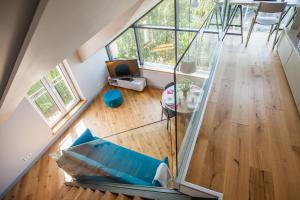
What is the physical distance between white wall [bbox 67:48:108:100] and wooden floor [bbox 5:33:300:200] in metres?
1.74

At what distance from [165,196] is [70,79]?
13.1 feet

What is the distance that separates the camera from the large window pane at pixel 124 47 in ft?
17.4

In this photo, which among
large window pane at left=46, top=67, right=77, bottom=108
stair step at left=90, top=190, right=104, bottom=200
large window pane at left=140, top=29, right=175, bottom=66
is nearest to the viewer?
stair step at left=90, top=190, right=104, bottom=200

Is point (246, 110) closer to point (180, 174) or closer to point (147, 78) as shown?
point (180, 174)

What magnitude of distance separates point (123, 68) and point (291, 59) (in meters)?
4.24

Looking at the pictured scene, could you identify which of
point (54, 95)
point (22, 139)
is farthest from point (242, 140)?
point (54, 95)

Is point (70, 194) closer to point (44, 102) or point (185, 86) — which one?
point (44, 102)

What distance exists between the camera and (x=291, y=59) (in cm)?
253

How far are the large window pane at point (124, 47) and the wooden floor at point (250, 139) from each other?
335 cm

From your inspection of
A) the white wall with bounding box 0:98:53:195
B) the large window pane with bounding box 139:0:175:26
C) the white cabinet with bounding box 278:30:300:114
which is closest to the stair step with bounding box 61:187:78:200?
the white wall with bounding box 0:98:53:195

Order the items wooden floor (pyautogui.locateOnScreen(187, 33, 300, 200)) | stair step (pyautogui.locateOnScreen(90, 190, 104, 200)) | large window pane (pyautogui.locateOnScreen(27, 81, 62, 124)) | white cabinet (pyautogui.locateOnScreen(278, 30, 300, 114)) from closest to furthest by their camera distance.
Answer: wooden floor (pyautogui.locateOnScreen(187, 33, 300, 200)), white cabinet (pyautogui.locateOnScreen(278, 30, 300, 114)), stair step (pyautogui.locateOnScreen(90, 190, 104, 200)), large window pane (pyautogui.locateOnScreen(27, 81, 62, 124))

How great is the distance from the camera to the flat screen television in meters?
5.30

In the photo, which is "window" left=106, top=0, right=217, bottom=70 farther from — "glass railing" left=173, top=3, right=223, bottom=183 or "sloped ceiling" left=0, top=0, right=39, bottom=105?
"sloped ceiling" left=0, top=0, right=39, bottom=105

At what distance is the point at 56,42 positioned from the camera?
162 centimetres
